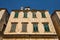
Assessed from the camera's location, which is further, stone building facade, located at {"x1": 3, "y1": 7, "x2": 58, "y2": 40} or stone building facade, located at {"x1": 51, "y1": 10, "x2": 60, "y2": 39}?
stone building facade, located at {"x1": 51, "y1": 10, "x2": 60, "y2": 39}

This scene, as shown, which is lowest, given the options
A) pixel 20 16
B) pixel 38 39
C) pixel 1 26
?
pixel 38 39

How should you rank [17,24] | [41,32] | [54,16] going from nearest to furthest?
[41,32] < [17,24] < [54,16]

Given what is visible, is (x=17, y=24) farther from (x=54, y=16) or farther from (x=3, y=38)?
(x=54, y=16)

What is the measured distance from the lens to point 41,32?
15.7 meters

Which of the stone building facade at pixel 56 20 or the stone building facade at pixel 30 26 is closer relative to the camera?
the stone building facade at pixel 30 26

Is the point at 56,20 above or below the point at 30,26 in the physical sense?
above

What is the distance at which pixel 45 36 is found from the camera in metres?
15.0

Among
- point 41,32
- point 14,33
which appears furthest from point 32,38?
point 14,33

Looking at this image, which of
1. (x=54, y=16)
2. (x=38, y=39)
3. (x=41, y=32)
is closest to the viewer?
(x=38, y=39)

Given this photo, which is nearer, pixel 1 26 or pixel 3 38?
pixel 3 38

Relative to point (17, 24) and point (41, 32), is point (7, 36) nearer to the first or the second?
point (17, 24)

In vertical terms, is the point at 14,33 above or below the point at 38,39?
above

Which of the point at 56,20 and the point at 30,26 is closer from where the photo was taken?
the point at 30,26

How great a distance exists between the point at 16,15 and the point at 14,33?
5.02m
